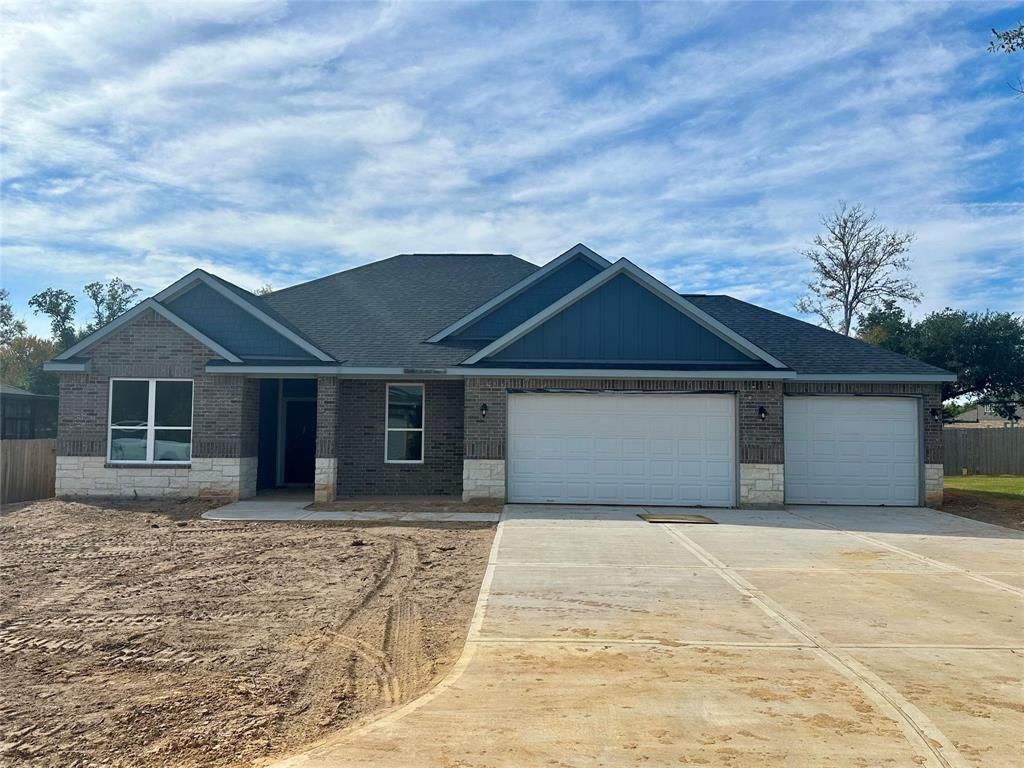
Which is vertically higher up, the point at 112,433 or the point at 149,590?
the point at 112,433

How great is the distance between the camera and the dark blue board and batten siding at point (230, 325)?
16.7 metres

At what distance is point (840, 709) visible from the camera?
16.5 ft

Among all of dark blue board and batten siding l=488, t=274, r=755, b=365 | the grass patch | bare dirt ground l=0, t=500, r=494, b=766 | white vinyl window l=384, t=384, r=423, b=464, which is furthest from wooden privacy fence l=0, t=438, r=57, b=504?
the grass patch

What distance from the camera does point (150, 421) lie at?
16438mm

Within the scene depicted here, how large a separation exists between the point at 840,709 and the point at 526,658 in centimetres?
231

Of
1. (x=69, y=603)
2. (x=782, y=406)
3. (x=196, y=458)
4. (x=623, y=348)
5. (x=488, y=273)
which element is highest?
(x=488, y=273)

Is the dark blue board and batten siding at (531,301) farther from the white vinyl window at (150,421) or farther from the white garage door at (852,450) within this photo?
the white vinyl window at (150,421)

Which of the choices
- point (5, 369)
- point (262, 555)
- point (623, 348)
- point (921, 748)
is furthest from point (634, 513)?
point (5, 369)

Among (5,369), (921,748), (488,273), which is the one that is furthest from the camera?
(5,369)

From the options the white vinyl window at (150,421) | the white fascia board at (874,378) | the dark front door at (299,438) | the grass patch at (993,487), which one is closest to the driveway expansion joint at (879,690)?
the white fascia board at (874,378)

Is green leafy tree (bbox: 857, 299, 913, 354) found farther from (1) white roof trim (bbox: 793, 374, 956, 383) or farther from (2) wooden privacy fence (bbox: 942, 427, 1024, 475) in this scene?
(1) white roof trim (bbox: 793, 374, 956, 383)

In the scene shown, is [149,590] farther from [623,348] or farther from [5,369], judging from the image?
[5,369]

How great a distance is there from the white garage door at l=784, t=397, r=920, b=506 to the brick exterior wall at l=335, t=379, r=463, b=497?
24.4 ft

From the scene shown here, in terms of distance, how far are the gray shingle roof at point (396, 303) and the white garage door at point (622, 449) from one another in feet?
8.62
